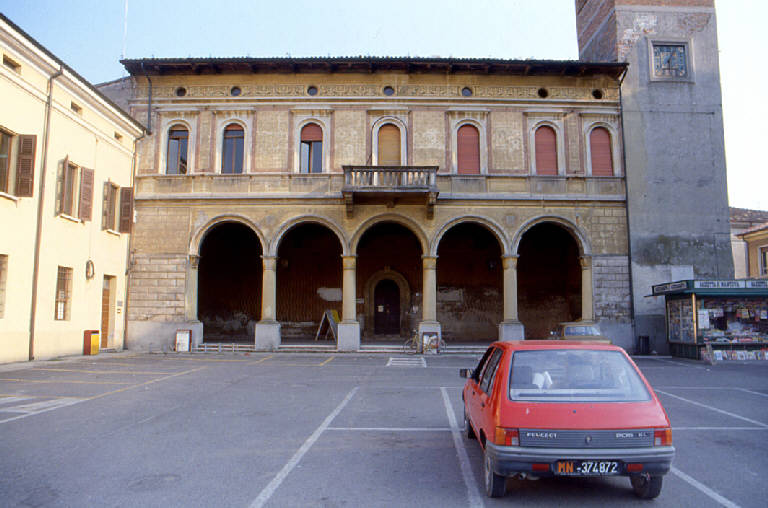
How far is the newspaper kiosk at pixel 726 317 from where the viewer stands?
1706 centimetres

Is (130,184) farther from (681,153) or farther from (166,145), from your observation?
(681,153)

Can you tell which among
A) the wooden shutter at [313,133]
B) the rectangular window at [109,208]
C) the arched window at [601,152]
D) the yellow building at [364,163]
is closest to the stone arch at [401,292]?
the yellow building at [364,163]

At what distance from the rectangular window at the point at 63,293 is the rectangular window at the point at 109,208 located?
8.26ft

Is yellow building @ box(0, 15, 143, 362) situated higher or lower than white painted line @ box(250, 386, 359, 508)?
higher

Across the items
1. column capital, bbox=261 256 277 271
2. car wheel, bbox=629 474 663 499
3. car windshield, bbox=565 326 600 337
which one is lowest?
car wheel, bbox=629 474 663 499

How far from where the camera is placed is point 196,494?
186 inches

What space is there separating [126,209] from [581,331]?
16.8m

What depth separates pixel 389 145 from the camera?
2105cm

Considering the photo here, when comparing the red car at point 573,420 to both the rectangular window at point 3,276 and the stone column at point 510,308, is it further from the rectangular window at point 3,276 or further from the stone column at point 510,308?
the stone column at point 510,308

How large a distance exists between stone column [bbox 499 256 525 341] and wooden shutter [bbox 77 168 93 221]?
14.9 metres

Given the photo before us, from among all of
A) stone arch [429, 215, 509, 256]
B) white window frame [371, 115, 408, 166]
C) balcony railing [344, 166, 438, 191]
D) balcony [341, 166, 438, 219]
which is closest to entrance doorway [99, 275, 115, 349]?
balcony [341, 166, 438, 219]

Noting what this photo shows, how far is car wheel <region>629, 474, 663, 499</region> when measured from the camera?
14.9ft

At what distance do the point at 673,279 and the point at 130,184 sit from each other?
21547mm

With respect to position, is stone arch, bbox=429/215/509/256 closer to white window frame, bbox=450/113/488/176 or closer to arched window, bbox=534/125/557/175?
white window frame, bbox=450/113/488/176
